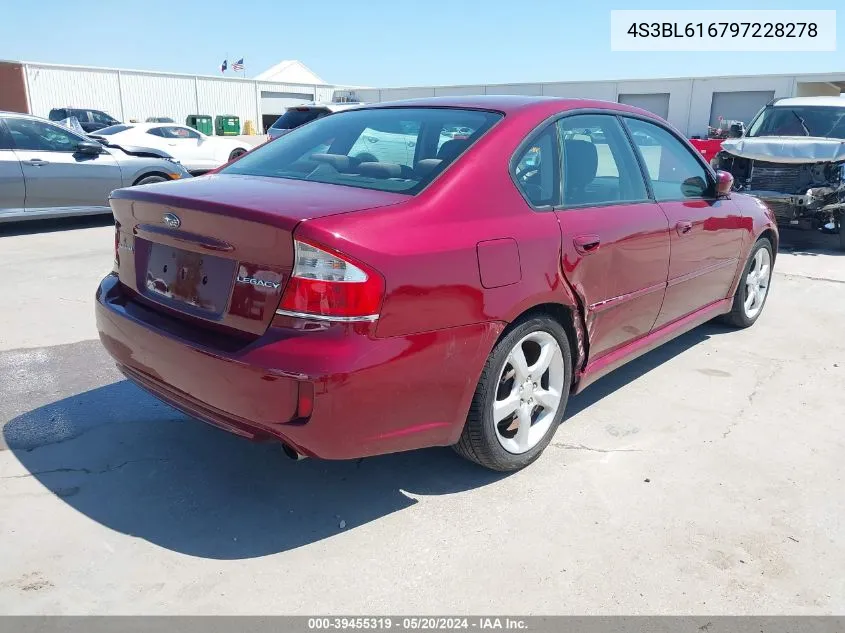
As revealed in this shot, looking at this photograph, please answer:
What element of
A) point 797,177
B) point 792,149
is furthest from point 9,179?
point 797,177

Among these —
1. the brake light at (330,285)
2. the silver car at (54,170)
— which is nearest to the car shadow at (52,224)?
the silver car at (54,170)

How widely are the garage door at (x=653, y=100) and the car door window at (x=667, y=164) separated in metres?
36.7

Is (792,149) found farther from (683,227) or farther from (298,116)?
(298,116)

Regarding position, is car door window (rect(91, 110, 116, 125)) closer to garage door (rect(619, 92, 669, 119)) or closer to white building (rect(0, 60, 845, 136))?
white building (rect(0, 60, 845, 136))

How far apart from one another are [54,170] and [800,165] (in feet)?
31.5

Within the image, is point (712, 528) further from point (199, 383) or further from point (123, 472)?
point (123, 472)

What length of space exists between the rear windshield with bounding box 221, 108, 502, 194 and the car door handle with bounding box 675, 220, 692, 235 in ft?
4.58

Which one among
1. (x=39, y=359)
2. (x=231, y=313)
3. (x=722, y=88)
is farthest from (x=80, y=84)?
(x=231, y=313)

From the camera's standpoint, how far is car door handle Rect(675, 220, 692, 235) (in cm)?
385

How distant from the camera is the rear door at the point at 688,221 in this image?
387 centimetres

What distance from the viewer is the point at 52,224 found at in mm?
9742

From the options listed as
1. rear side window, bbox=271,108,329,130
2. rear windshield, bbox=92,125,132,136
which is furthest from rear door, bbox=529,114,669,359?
rear windshield, bbox=92,125,132,136

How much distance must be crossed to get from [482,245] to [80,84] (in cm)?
4135
